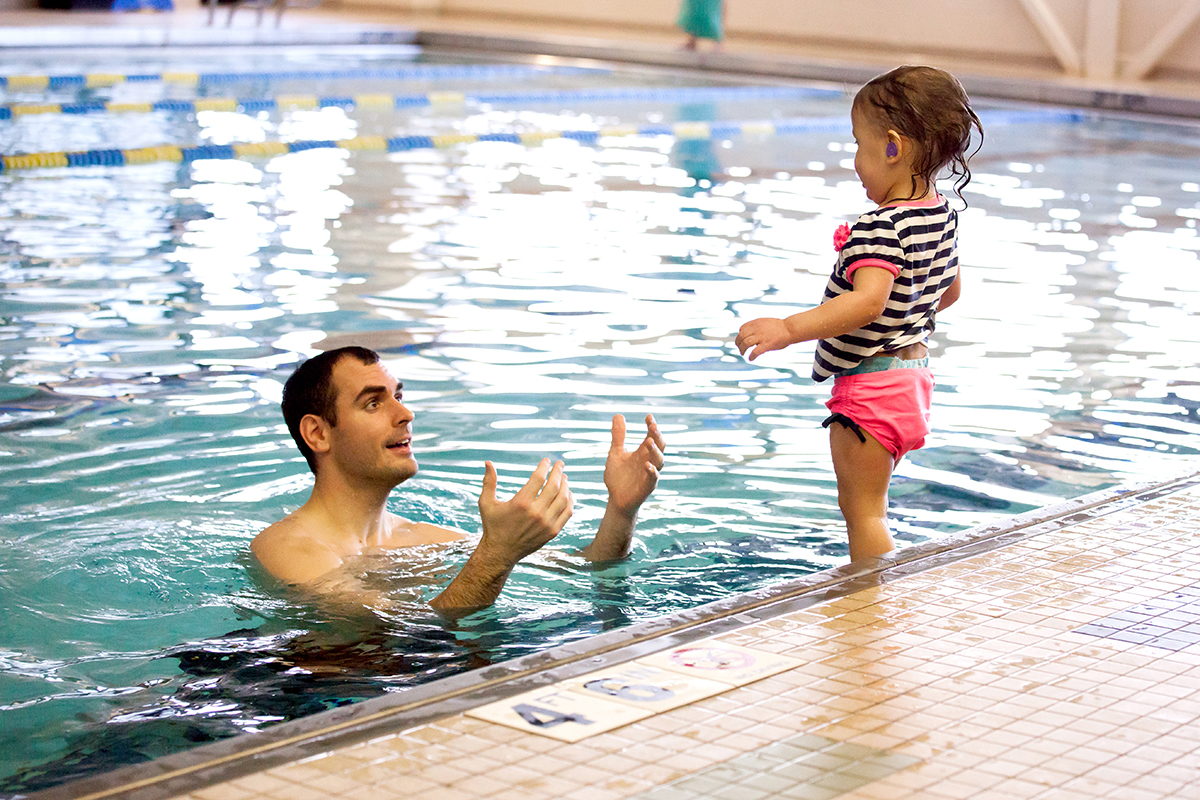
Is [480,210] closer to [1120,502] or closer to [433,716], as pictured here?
[1120,502]

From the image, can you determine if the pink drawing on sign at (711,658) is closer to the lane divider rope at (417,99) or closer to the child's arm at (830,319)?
the child's arm at (830,319)

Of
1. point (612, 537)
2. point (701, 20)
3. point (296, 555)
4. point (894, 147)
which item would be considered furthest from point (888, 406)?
point (701, 20)

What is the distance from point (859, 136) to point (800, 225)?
17.8 feet

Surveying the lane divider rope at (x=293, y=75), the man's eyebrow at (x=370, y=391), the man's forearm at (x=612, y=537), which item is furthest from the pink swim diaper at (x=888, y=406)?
the lane divider rope at (x=293, y=75)

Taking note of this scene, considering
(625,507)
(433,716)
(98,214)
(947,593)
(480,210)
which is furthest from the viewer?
(480,210)

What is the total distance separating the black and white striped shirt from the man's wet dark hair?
42.6 inches

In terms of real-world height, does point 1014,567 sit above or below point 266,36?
below

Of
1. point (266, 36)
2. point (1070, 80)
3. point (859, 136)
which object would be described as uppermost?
point (266, 36)

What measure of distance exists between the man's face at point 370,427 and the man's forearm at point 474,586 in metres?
0.27

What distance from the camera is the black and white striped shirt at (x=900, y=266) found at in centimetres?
324

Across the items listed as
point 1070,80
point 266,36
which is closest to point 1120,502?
point 1070,80

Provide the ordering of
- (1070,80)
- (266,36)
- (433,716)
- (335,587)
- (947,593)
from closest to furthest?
(433,716), (947,593), (335,587), (1070,80), (266,36)

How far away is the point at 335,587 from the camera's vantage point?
328 cm

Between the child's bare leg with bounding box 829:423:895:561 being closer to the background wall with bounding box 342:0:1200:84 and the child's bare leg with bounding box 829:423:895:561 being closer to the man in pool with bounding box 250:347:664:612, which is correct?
the man in pool with bounding box 250:347:664:612
